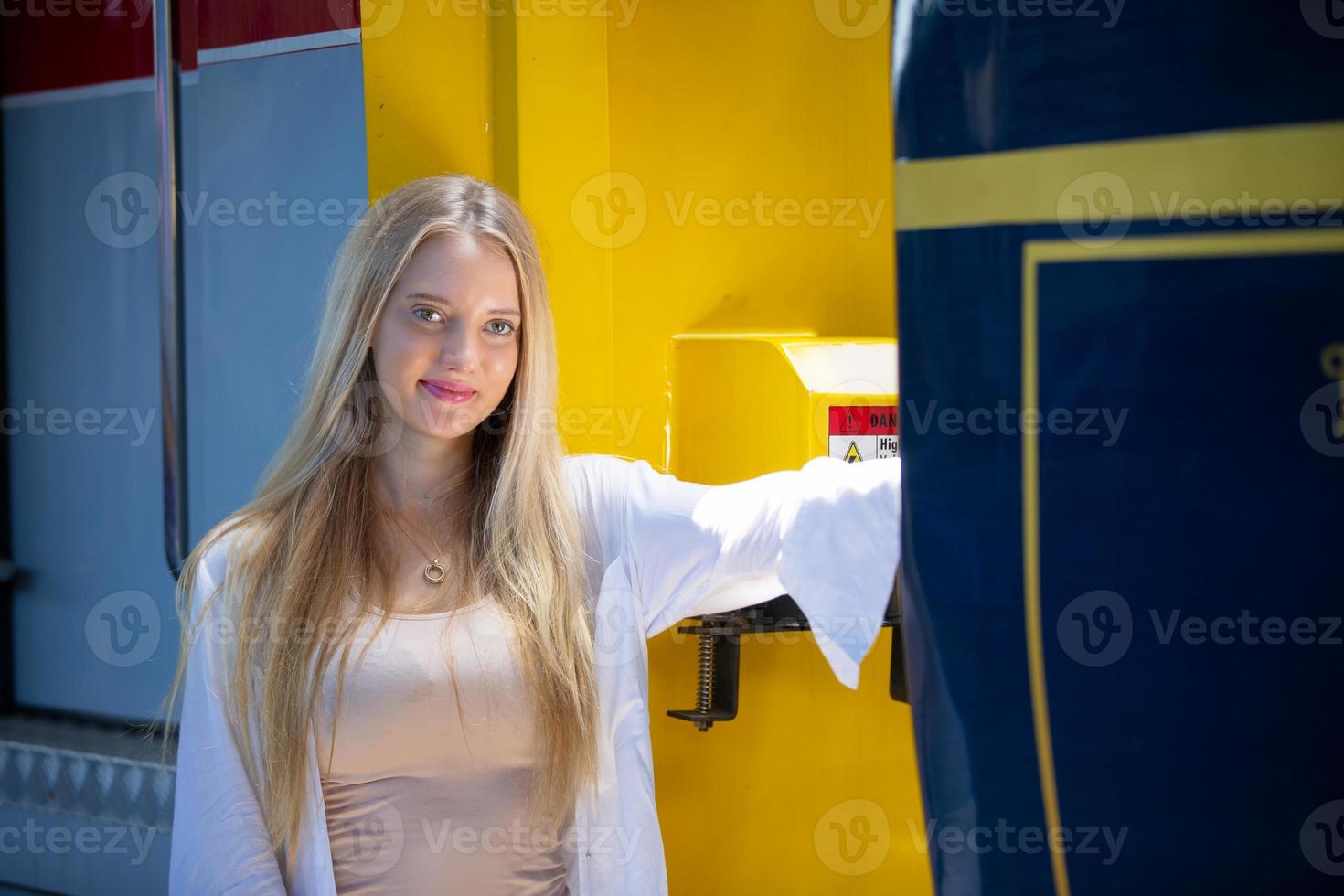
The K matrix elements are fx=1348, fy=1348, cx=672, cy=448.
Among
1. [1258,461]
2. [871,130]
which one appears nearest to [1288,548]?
[1258,461]

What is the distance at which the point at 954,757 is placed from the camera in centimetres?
112

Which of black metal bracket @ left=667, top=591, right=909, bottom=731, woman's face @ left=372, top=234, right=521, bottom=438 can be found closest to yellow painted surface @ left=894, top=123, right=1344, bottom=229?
woman's face @ left=372, top=234, right=521, bottom=438

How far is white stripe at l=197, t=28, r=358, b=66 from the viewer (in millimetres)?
1825

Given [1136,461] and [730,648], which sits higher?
[1136,461]

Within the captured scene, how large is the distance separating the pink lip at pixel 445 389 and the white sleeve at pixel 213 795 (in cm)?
34

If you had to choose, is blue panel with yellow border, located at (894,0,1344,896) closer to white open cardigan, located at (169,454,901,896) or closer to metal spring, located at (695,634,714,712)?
white open cardigan, located at (169,454,901,896)

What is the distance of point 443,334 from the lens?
1514 millimetres

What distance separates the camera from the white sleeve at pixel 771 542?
1.38 metres

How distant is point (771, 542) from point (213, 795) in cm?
67

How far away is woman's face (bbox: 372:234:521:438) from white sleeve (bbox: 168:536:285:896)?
327 millimetres

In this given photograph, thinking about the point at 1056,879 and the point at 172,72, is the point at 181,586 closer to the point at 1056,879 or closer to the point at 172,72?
the point at 172,72

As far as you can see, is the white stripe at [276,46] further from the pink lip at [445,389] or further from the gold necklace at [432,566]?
A: the gold necklace at [432,566]

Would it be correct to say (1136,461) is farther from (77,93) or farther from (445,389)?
(77,93)

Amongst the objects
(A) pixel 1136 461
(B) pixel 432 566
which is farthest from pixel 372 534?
(A) pixel 1136 461
